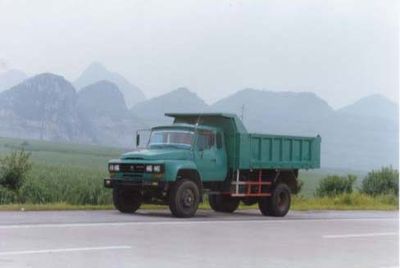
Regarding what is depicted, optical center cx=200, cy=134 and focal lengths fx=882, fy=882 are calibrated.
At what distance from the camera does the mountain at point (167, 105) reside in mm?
18297

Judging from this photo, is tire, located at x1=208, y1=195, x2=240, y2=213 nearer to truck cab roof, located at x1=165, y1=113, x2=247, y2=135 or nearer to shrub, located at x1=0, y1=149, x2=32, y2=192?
truck cab roof, located at x1=165, y1=113, x2=247, y2=135

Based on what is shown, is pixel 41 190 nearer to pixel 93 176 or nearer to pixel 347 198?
pixel 93 176

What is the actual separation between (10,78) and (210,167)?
21.6 ft

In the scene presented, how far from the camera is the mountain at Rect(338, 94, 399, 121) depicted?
14.9 meters

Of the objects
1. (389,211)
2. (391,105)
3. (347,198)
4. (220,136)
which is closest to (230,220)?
(220,136)

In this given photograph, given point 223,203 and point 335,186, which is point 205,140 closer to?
point 223,203

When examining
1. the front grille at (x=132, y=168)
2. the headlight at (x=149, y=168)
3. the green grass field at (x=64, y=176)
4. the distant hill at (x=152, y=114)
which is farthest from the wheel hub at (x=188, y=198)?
the green grass field at (x=64, y=176)

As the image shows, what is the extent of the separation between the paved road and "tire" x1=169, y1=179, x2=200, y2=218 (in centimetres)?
→ 24

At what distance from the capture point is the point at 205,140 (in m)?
19.4

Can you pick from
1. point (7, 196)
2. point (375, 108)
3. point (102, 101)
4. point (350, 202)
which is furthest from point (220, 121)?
point (350, 202)

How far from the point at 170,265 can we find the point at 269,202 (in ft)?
34.7

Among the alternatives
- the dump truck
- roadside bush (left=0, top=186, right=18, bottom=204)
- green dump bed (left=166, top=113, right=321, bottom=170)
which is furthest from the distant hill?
roadside bush (left=0, top=186, right=18, bottom=204)

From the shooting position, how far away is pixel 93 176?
23.7 meters

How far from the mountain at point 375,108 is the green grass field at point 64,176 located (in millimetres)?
4219
